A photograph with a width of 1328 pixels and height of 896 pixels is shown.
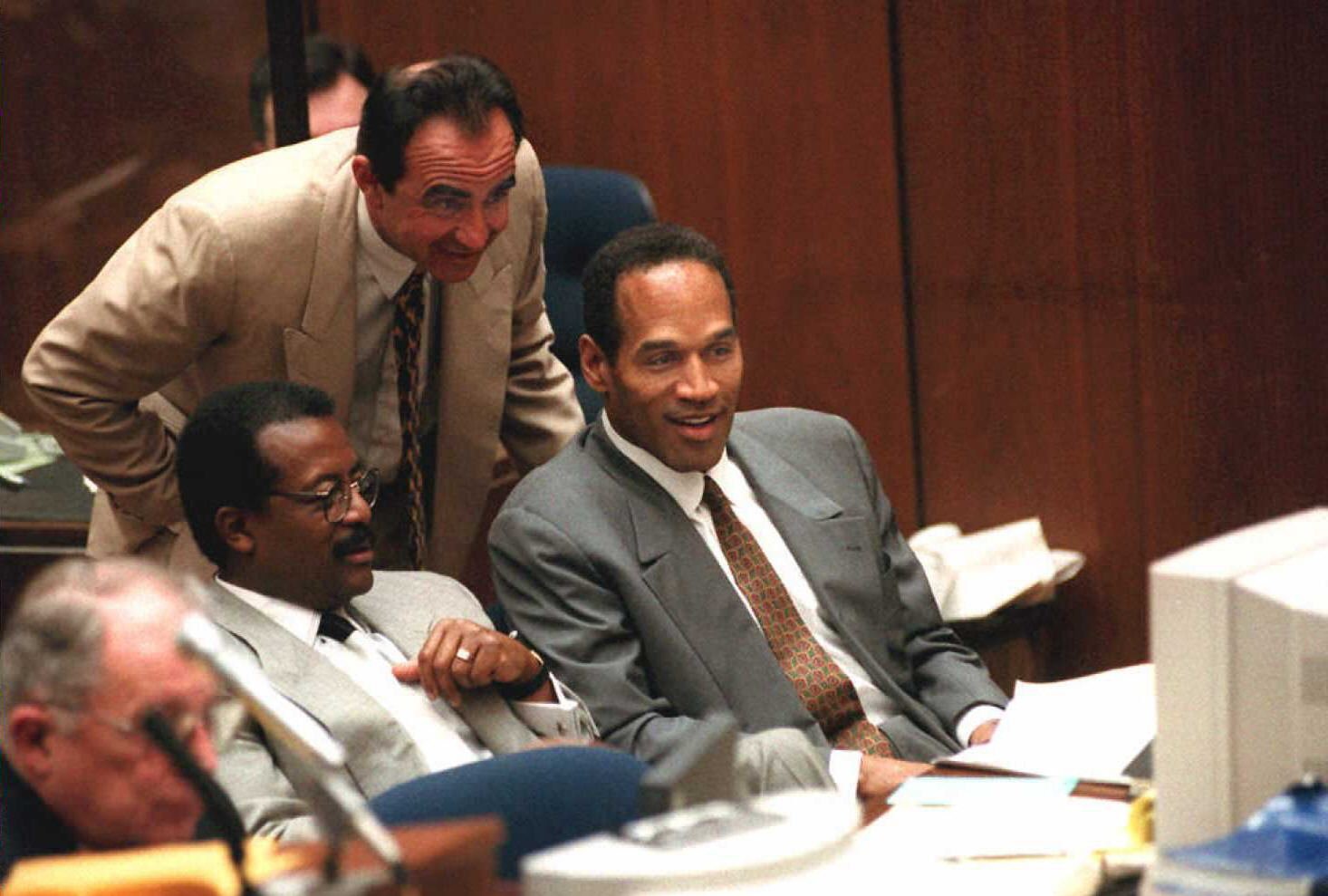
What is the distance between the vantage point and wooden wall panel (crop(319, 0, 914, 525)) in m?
4.26

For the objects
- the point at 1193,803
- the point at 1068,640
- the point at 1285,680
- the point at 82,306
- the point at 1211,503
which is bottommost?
the point at 1068,640

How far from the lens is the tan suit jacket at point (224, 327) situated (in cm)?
295

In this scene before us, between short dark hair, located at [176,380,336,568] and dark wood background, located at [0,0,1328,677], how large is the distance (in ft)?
5.49

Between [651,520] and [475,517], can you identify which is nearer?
[651,520]

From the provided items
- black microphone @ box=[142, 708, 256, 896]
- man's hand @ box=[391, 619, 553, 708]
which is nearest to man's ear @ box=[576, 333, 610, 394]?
man's hand @ box=[391, 619, 553, 708]

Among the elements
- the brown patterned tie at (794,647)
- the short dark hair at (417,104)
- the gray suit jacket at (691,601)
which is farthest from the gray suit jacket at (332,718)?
the short dark hair at (417,104)

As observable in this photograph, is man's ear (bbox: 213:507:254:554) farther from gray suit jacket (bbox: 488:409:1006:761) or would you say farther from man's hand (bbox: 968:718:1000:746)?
man's hand (bbox: 968:718:1000:746)

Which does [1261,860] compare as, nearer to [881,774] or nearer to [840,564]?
[881,774]

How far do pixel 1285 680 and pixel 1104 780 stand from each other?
0.44 m

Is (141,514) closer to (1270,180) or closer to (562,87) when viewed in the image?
(562,87)

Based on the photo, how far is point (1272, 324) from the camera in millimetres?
3771

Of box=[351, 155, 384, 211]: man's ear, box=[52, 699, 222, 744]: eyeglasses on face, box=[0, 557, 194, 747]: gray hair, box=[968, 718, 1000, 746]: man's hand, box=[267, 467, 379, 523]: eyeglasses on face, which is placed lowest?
box=[968, 718, 1000, 746]: man's hand

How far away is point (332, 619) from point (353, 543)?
11cm

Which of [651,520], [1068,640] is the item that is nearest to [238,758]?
[651,520]
